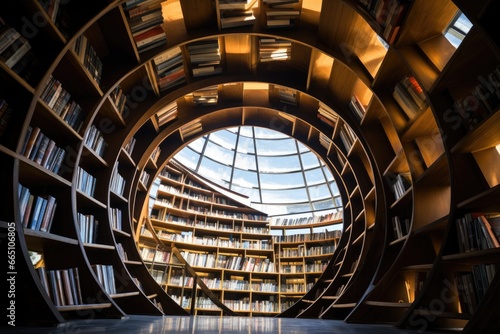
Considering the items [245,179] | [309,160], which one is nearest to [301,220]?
[309,160]

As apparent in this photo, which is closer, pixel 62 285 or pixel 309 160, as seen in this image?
pixel 62 285

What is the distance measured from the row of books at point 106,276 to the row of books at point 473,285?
2.45 meters

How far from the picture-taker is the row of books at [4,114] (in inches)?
63.2

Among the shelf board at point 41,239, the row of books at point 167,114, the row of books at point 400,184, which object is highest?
the row of books at point 167,114

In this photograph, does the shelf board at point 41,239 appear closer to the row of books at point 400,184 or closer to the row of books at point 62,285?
the row of books at point 62,285

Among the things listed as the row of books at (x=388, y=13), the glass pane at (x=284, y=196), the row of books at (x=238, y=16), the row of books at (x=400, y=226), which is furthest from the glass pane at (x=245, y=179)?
the row of books at (x=388, y=13)

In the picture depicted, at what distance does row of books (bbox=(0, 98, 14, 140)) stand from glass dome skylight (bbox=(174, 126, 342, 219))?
20.9ft

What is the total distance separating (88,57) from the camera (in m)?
Result: 2.40

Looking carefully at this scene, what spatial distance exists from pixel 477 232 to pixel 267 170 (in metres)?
7.11

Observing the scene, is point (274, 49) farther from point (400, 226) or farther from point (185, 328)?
point (185, 328)

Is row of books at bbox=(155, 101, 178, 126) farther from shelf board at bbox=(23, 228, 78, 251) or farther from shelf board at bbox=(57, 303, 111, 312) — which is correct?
shelf board at bbox=(57, 303, 111, 312)

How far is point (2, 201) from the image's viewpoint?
5.03 ft

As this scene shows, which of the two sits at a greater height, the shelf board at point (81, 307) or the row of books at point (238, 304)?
the shelf board at point (81, 307)

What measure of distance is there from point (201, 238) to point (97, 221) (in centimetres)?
460
